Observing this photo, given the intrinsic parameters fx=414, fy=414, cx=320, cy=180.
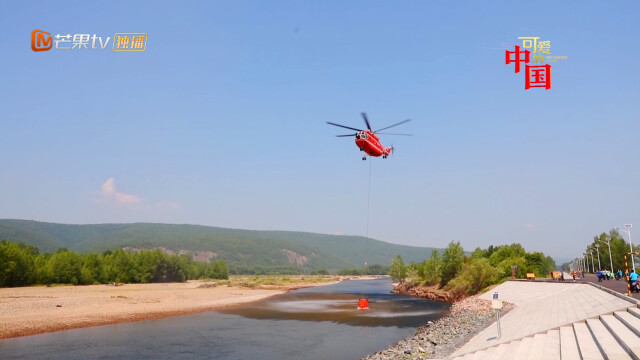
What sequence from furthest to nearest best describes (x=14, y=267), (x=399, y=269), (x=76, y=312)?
(x=399, y=269), (x=14, y=267), (x=76, y=312)

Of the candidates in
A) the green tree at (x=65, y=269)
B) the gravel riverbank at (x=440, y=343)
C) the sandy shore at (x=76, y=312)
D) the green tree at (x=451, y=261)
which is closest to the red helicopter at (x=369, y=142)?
the gravel riverbank at (x=440, y=343)

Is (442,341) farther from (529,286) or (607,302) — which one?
(529,286)

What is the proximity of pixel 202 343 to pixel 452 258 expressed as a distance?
211ft

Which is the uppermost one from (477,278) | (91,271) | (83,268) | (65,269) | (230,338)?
(477,278)

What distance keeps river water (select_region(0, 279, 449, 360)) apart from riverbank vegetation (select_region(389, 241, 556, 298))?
70.5ft

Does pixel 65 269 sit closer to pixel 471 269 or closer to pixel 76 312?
pixel 76 312

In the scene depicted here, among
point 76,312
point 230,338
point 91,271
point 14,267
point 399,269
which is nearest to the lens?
point 230,338

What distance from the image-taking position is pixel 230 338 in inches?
1665

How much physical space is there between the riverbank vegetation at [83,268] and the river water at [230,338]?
69992 millimetres

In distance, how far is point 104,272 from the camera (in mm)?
130125

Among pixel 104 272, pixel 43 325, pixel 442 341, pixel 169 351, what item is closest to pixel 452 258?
pixel 442 341

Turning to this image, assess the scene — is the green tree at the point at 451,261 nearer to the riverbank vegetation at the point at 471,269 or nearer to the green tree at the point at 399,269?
the riverbank vegetation at the point at 471,269

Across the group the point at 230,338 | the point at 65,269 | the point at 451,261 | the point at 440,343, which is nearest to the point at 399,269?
the point at 451,261

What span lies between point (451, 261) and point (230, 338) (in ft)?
199
